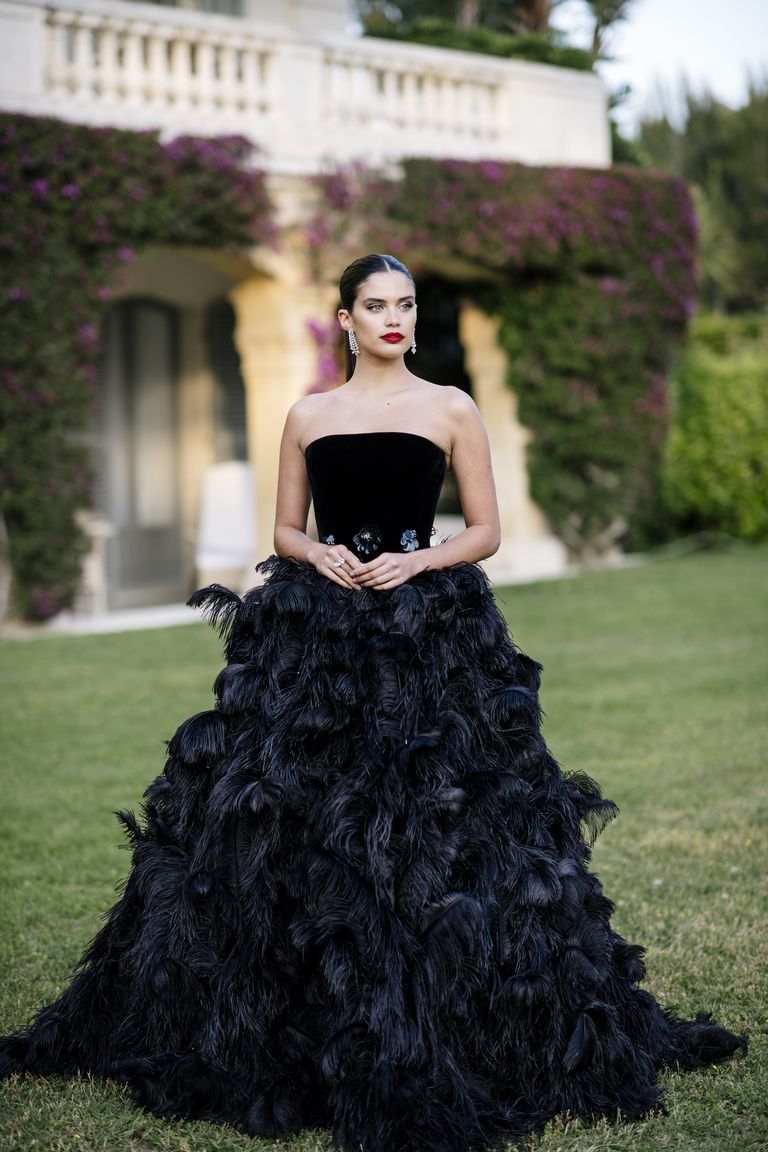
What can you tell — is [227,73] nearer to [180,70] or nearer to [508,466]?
[180,70]

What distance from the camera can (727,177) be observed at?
27172mm

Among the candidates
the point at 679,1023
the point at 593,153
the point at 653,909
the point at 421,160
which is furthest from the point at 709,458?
the point at 679,1023

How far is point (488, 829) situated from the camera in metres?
2.71

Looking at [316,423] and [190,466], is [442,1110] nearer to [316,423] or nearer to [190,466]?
[316,423]

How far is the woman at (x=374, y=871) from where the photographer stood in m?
2.58

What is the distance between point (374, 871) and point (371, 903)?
0.06 metres

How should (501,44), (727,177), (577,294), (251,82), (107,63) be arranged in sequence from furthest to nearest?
(727,177) < (501,44) < (577,294) < (251,82) < (107,63)

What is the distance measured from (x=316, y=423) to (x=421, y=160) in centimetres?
931

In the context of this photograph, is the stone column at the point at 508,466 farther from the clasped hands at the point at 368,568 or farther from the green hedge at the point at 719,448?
the clasped hands at the point at 368,568

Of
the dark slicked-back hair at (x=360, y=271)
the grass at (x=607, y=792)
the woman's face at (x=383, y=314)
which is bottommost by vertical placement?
the grass at (x=607, y=792)

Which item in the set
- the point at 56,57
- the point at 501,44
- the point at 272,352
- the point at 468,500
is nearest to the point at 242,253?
the point at 272,352

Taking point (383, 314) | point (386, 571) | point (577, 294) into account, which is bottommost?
point (386, 571)

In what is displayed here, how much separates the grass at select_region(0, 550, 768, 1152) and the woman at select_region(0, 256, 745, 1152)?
12 cm

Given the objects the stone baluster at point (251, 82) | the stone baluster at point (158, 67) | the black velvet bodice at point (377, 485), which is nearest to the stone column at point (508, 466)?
the stone baluster at point (251, 82)
